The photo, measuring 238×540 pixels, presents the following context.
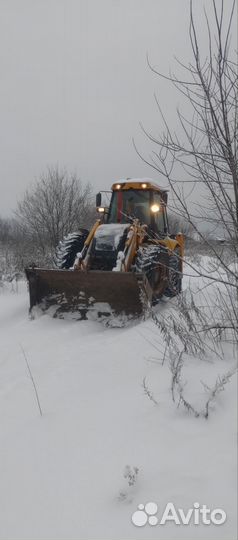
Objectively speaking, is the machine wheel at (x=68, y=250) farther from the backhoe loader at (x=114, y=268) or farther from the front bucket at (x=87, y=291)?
the front bucket at (x=87, y=291)

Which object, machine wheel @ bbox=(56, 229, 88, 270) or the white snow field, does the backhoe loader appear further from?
the white snow field

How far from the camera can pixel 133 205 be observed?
805cm

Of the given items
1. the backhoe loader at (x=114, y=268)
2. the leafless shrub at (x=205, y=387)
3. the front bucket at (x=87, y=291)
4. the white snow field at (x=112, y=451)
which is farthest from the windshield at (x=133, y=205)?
the leafless shrub at (x=205, y=387)

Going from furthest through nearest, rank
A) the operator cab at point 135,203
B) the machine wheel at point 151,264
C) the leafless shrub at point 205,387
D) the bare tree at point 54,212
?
the bare tree at point 54,212
the operator cab at point 135,203
the machine wheel at point 151,264
the leafless shrub at point 205,387

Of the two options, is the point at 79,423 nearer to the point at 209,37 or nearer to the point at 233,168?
the point at 233,168

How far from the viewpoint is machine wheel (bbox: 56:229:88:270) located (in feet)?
25.0

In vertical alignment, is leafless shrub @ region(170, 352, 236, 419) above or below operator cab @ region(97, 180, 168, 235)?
below

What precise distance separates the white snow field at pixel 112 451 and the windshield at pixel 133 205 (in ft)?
13.8

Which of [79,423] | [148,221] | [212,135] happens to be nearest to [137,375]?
[79,423]

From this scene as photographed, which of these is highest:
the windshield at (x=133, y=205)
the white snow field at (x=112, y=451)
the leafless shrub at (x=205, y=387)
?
the windshield at (x=133, y=205)

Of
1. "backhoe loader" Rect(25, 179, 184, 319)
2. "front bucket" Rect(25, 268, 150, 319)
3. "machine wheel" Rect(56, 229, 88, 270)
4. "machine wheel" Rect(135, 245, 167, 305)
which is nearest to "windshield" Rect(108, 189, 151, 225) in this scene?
"backhoe loader" Rect(25, 179, 184, 319)

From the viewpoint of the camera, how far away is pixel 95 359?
438cm

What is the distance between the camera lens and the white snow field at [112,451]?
1989mm

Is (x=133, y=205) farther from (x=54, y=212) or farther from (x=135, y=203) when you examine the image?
(x=54, y=212)
